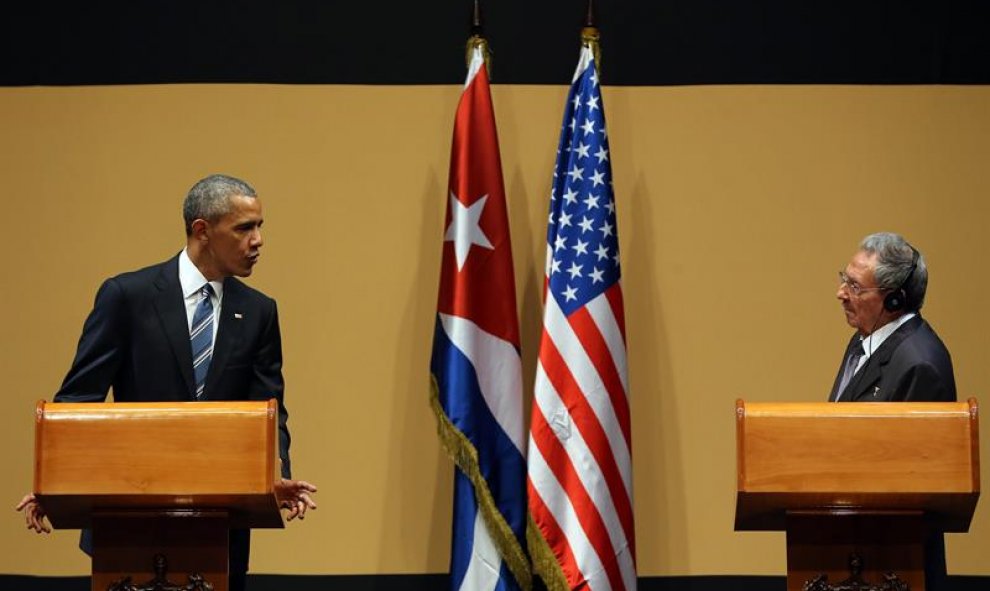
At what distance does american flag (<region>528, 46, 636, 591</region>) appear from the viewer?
219 inches

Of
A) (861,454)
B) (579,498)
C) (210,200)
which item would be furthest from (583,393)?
(861,454)

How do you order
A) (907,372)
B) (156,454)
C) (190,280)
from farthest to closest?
(190,280)
(907,372)
(156,454)

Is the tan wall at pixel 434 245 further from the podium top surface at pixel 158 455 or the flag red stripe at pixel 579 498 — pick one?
the podium top surface at pixel 158 455

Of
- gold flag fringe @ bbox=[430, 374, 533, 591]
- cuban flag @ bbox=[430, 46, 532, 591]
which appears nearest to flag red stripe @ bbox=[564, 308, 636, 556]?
cuban flag @ bbox=[430, 46, 532, 591]

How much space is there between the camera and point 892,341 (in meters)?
4.43

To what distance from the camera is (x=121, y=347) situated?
14.4 feet

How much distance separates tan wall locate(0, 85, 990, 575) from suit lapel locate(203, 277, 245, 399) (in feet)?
4.56

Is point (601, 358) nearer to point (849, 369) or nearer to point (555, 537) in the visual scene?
point (555, 537)

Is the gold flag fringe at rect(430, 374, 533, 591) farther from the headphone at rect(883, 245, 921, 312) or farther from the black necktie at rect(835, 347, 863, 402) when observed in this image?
the headphone at rect(883, 245, 921, 312)

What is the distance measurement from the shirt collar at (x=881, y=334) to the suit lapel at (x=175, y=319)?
1.87m

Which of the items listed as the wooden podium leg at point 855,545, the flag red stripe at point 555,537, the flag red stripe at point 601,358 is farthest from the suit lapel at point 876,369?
the flag red stripe at point 555,537

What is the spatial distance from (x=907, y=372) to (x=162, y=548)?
196 cm

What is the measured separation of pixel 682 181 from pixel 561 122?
50cm

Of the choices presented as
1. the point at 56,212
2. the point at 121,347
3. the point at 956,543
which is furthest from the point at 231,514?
the point at 956,543
